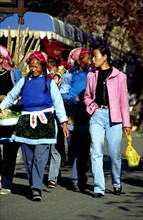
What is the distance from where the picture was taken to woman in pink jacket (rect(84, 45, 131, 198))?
1136 centimetres

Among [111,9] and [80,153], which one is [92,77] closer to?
[80,153]

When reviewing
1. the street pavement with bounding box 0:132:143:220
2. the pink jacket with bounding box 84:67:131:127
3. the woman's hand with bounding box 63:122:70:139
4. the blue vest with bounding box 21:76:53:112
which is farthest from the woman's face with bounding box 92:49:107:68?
the street pavement with bounding box 0:132:143:220

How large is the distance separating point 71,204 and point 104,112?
1.33m

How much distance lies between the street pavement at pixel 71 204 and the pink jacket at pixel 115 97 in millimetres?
1013

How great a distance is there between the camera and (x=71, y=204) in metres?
10.7

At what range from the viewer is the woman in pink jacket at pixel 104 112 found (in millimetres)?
11359

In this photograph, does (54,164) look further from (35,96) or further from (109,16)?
(109,16)

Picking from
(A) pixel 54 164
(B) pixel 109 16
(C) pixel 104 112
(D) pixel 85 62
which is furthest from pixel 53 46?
(C) pixel 104 112

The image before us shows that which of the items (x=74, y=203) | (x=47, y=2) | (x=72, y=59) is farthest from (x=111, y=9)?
(x=74, y=203)

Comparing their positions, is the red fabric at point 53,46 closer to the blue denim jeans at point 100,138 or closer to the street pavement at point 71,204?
the street pavement at point 71,204

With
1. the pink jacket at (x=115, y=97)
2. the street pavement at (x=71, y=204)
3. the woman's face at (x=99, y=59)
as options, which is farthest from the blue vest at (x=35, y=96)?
the street pavement at (x=71, y=204)

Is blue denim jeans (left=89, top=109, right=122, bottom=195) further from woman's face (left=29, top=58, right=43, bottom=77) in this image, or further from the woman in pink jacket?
woman's face (left=29, top=58, right=43, bottom=77)

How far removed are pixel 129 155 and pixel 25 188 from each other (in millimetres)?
1688

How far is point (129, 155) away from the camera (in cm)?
1153
